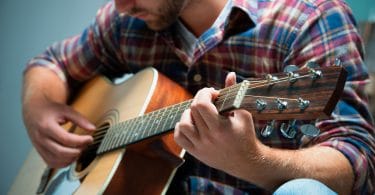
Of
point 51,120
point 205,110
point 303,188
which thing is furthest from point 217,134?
point 51,120

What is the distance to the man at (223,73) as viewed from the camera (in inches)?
29.3

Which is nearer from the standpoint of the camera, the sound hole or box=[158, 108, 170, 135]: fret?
box=[158, 108, 170, 135]: fret

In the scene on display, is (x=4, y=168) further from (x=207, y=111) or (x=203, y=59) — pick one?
(x=207, y=111)

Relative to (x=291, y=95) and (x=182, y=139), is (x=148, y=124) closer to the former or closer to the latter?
(x=182, y=139)

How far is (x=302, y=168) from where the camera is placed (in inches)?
29.9

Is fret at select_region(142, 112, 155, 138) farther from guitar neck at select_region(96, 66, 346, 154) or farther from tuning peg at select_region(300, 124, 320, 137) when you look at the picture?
tuning peg at select_region(300, 124, 320, 137)

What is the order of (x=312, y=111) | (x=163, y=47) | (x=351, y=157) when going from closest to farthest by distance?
(x=312, y=111), (x=351, y=157), (x=163, y=47)

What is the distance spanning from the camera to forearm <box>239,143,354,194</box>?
2.46 ft

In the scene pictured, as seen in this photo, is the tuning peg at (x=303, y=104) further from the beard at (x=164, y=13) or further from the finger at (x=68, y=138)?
the finger at (x=68, y=138)

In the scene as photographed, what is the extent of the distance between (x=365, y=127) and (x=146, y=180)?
45 cm

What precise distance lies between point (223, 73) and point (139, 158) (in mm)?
262

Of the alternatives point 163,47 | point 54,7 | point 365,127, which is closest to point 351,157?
point 365,127

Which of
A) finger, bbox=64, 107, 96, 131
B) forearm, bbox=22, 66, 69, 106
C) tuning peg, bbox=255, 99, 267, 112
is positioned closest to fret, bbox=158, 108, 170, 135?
tuning peg, bbox=255, 99, 267, 112

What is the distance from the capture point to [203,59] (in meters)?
1.01
